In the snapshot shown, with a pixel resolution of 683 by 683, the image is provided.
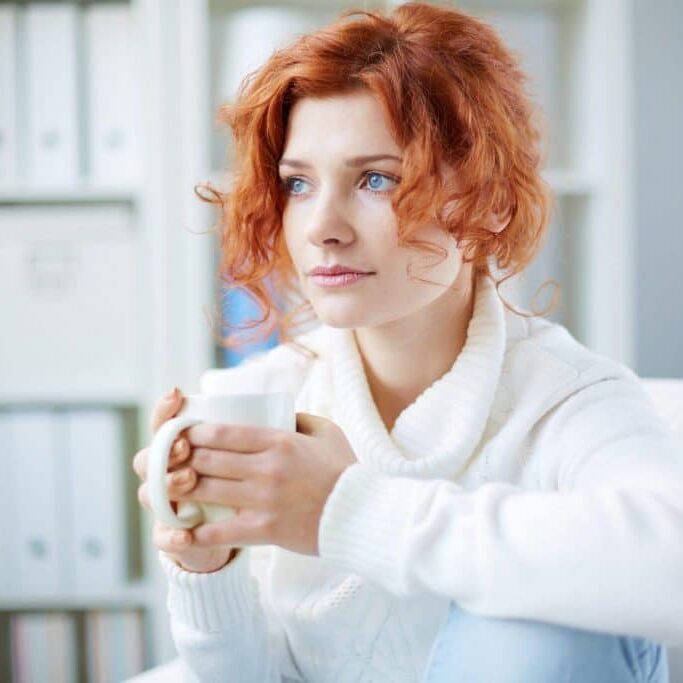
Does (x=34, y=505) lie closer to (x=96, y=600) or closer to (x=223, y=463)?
(x=96, y=600)

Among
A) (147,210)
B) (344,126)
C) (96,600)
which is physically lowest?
(96,600)

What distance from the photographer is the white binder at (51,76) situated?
1.75 m

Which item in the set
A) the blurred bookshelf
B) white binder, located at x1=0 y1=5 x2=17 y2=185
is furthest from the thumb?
white binder, located at x1=0 y1=5 x2=17 y2=185

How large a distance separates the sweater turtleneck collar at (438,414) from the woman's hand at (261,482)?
0.20m

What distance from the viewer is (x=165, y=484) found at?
2.39 ft

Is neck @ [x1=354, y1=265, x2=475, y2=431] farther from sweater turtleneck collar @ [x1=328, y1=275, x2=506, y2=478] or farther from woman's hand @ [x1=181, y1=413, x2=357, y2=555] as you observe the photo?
woman's hand @ [x1=181, y1=413, x2=357, y2=555]

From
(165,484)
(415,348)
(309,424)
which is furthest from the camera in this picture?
(415,348)

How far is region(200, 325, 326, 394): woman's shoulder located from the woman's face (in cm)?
19

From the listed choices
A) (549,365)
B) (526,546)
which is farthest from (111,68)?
(526,546)

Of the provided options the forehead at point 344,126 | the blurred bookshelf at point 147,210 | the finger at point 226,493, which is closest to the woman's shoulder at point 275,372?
the forehead at point 344,126

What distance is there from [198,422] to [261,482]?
0.22 ft

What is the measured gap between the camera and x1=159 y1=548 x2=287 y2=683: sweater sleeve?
37.1 inches

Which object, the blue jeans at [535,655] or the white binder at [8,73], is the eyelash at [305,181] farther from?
the white binder at [8,73]

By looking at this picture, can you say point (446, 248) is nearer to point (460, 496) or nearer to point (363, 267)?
point (363, 267)
